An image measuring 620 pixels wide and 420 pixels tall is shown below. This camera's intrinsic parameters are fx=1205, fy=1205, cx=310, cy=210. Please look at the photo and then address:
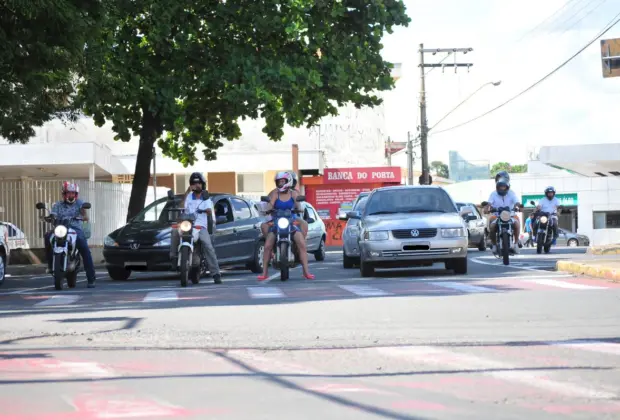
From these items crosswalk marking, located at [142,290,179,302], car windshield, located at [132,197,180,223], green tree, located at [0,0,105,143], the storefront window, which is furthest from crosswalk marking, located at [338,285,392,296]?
the storefront window

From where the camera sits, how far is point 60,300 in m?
16.4

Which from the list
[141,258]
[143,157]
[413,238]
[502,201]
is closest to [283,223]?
[413,238]

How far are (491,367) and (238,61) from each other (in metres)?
20.2

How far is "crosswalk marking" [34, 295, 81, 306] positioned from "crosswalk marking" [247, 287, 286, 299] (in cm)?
242

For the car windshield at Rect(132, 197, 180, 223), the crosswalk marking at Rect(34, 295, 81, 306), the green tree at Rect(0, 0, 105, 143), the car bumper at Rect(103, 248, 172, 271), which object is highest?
the green tree at Rect(0, 0, 105, 143)

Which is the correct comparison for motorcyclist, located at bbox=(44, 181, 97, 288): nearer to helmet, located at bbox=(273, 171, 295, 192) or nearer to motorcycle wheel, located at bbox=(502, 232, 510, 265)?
helmet, located at bbox=(273, 171, 295, 192)

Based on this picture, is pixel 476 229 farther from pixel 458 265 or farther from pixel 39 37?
pixel 39 37

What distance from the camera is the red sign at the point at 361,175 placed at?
62.7 metres

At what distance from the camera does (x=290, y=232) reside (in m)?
19.8

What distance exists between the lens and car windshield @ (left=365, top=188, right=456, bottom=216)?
69.6 ft

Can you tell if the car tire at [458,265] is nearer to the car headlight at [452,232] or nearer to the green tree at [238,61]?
the car headlight at [452,232]

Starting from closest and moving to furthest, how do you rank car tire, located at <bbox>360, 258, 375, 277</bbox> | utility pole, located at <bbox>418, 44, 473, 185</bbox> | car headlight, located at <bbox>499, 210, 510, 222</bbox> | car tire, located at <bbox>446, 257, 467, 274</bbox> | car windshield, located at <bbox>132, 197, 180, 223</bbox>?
1. car tire, located at <bbox>446, 257, 467, 274</bbox>
2. car tire, located at <bbox>360, 258, 375, 277</bbox>
3. car headlight, located at <bbox>499, 210, 510, 222</bbox>
4. car windshield, located at <bbox>132, 197, 180, 223</bbox>
5. utility pole, located at <bbox>418, 44, 473, 185</bbox>

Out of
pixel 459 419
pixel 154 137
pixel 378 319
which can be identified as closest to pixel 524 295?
pixel 378 319

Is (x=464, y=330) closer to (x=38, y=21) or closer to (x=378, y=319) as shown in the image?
(x=378, y=319)
